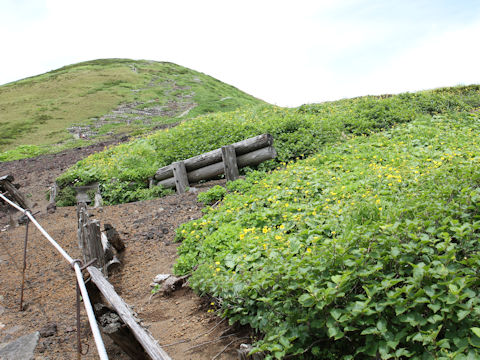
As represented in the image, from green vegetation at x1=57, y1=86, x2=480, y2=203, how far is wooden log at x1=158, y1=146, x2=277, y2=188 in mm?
279

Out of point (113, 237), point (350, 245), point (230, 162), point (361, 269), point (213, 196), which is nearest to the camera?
point (361, 269)

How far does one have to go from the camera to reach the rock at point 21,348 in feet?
12.4

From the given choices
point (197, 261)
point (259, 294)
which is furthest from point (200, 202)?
point (259, 294)

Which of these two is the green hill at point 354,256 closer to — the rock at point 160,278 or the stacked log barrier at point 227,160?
the rock at point 160,278

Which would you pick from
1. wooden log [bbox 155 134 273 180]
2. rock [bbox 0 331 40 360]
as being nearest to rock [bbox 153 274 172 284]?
rock [bbox 0 331 40 360]

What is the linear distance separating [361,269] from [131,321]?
2146 mm

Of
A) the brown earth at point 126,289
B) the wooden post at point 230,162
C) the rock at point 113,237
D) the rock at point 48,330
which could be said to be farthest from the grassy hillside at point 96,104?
the rock at point 48,330

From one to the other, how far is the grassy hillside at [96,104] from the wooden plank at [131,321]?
19.6 m

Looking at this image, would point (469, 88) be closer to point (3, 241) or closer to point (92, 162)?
point (92, 162)

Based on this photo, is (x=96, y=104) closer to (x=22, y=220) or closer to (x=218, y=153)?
(x=22, y=220)

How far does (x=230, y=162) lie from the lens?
9766mm

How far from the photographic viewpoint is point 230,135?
1188 cm

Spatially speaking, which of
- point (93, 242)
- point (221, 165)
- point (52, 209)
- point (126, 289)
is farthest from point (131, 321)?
point (52, 209)

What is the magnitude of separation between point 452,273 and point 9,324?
5131 mm
